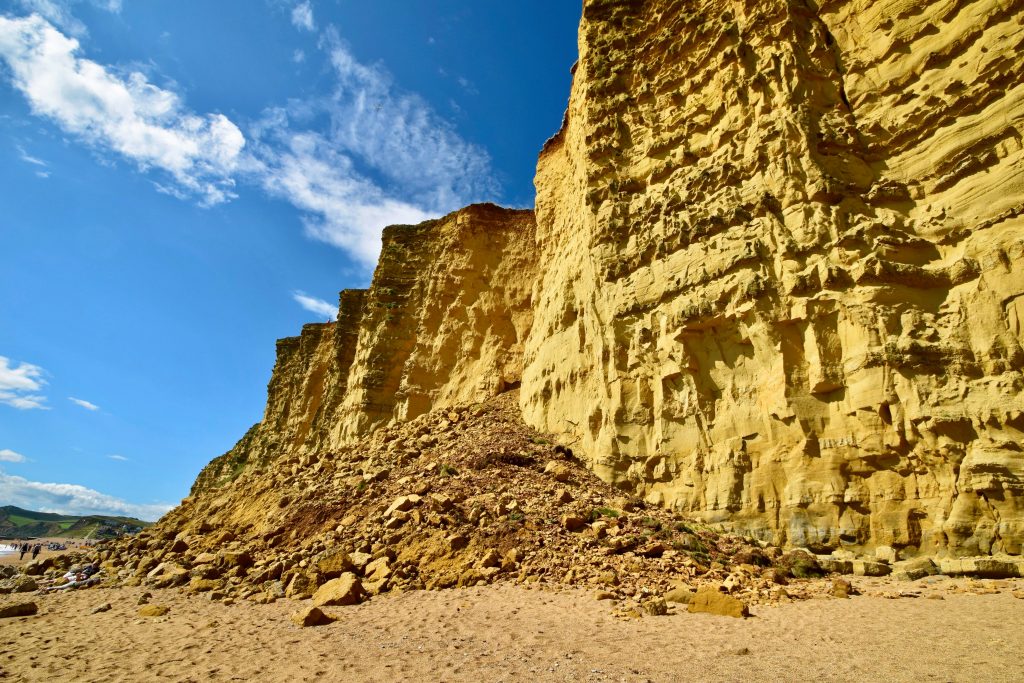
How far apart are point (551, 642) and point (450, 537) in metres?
3.69

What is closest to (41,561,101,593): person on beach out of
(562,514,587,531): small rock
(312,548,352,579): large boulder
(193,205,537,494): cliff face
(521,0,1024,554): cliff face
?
(193,205,537,494): cliff face

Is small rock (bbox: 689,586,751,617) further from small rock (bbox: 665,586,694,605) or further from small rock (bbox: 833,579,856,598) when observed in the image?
small rock (bbox: 833,579,856,598)

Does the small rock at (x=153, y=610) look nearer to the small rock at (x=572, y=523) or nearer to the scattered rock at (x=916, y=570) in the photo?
the small rock at (x=572, y=523)

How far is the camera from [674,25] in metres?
14.9

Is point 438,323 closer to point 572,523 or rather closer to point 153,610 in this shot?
point 572,523

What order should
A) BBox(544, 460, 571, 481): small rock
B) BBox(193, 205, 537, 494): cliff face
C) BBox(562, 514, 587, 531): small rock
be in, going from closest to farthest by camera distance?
1. BBox(562, 514, 587, 531): small rock
2. BBox(544, 460, 571, 481): small rock
3. BBox(193, 205, 537, 494): cliff face

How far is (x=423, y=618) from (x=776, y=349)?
8065mm

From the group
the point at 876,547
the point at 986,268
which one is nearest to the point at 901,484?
the point at 876,547

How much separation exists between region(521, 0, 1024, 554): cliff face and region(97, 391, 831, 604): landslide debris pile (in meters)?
1.49

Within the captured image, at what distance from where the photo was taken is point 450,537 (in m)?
9.27

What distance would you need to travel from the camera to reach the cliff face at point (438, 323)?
23625 mm

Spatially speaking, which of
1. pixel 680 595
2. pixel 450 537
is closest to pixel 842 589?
pixel 680 595

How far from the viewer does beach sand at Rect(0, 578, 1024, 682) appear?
4.83m

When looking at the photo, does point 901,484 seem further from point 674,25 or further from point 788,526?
point 674,25
